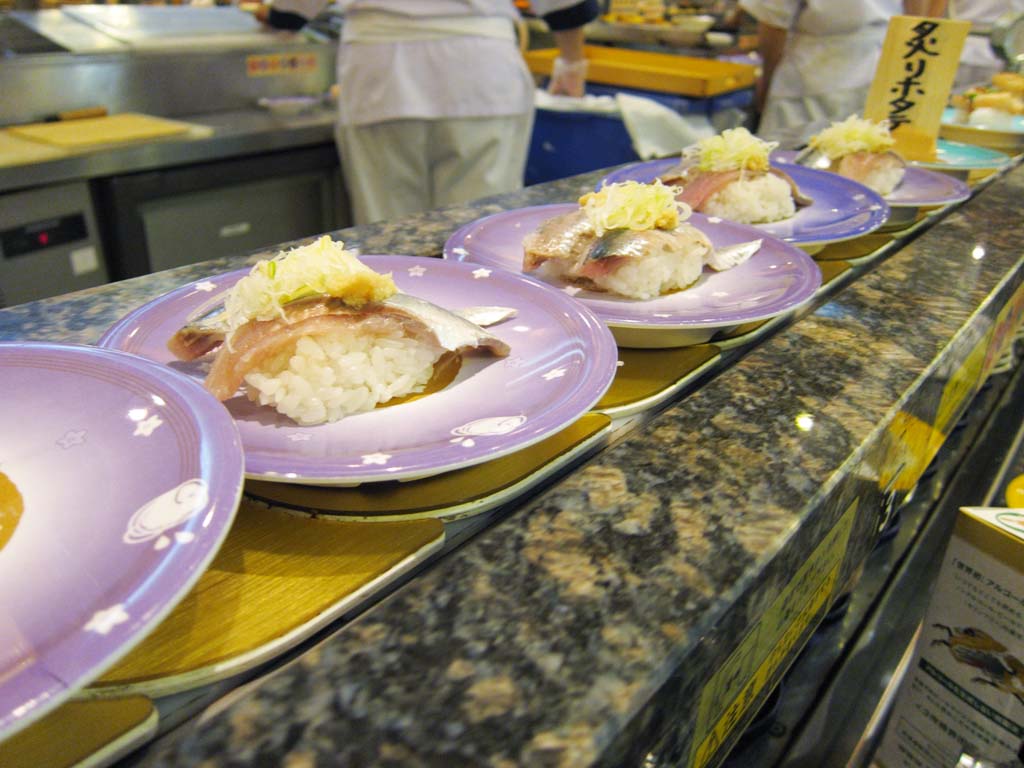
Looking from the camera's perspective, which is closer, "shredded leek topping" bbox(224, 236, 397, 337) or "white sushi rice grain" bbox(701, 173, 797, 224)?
"shredded leek topping" bbox(224, 236, 397, 337)

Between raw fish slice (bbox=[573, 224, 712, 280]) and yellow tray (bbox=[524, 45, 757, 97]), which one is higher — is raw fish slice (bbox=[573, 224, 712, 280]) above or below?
above

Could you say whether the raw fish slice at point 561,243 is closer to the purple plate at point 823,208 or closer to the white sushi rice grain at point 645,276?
the white sushi rice grain at point 645,276

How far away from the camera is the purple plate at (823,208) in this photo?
140 centimetres

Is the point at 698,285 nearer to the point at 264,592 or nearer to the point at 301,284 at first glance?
the point at 301,284

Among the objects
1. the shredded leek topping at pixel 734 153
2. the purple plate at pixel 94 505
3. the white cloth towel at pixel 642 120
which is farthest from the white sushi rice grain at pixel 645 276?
the white cloth towel at pixel 642 120

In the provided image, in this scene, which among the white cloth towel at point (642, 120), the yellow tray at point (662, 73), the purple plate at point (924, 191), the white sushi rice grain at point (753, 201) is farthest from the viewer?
the yellow tray at point (662, 73)

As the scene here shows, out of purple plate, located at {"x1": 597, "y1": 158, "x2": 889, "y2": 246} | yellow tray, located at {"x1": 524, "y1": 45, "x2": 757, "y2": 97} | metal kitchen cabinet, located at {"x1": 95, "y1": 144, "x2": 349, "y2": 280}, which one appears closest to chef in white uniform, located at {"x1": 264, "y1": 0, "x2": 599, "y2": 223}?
metal kitchen cabinet, located at {"x1": 95, "y1": 144, "x2": 349, "y2": 280}

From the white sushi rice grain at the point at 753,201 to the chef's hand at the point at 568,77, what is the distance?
279 centimetres

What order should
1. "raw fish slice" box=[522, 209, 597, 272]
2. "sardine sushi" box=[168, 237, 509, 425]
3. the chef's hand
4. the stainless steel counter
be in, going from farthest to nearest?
the chef's hand, the stainless steel counter, "raw fish slice" box=[522, 209, 597, 272], "sardine sushi" box=[168, 237, 509, 425]

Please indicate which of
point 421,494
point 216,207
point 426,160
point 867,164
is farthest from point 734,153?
point 216,207

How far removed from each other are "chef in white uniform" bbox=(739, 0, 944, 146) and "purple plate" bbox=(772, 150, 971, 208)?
2199 millimetres

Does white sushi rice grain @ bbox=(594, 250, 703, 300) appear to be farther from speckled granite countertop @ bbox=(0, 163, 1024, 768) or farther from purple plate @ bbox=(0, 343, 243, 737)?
purple plate @ bbox=(0, 343, 243, 737)

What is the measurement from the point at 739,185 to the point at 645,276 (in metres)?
0.54

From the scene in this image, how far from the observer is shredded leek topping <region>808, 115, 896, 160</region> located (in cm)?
181
